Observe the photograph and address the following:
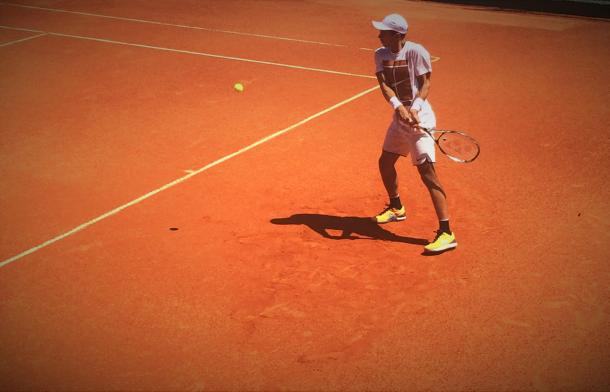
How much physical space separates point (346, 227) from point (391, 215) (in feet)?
1.61

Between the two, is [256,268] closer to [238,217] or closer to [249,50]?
[238,217]

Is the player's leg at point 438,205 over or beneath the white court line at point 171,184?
over

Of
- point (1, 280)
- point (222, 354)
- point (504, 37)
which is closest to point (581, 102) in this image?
point (504, 37)

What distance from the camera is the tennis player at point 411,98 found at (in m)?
5.83

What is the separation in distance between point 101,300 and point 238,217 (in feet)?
6.13

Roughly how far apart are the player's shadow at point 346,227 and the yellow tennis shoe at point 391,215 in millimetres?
77

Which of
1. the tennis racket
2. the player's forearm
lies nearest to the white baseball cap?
the player's forearm

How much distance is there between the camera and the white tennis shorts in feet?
19.3

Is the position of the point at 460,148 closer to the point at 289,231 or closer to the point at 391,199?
the point at 391,199

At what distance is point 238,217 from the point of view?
22.6 ft

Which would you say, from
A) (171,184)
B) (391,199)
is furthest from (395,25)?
(171,184)

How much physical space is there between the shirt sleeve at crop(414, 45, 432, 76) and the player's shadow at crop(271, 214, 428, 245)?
5.34 ft

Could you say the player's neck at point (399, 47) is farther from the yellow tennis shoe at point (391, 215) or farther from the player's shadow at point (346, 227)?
the player's shadow at point (346, 227)

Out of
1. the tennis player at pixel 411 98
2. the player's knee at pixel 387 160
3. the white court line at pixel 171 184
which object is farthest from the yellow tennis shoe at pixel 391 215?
the white court line at pixel 171 184
